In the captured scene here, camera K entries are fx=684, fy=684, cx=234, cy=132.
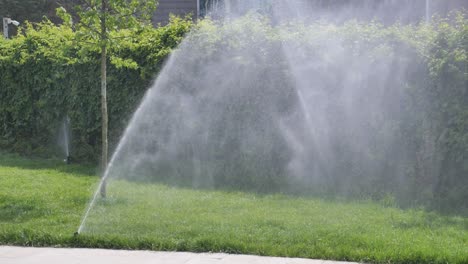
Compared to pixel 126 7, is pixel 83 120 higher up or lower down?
lower down

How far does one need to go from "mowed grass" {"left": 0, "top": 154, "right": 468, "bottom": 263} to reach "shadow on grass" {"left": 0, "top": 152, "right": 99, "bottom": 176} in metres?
1.65

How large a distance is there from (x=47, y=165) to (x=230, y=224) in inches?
224

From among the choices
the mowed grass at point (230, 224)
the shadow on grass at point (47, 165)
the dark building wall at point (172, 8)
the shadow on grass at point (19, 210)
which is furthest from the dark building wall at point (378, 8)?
the shadow on grass at point (19, 210)

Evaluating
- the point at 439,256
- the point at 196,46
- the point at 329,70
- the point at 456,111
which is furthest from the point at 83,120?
the point at 439,256

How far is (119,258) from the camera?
6.41m

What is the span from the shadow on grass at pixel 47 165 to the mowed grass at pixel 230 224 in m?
1.65

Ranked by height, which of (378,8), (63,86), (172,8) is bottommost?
(63,86)

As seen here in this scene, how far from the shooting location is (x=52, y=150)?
13117mm

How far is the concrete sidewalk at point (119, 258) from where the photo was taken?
6.23 m

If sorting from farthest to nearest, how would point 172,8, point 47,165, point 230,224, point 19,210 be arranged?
point 172,8, point 47,165, point 19,210, point 230,224

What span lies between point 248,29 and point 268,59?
632 mm

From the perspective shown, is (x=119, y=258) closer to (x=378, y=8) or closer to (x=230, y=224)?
(x=230, y=224)

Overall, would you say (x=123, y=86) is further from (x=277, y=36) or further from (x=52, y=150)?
(x=277, y=36)

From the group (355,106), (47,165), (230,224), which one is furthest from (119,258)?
(47,165)
